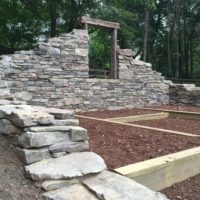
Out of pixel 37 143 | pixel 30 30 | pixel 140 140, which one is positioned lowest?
pixel 140 140

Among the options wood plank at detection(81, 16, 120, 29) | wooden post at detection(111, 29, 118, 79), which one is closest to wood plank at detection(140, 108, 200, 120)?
wooden post at detection(111, 29, 118, 79)

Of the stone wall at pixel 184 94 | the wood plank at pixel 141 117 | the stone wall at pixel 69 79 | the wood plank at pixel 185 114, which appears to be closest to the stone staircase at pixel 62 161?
the wood plank at pixel 141 117

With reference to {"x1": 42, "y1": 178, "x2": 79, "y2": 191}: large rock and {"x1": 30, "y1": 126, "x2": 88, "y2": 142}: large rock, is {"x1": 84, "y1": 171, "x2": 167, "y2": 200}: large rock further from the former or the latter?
{"x1": 30, "y1": 126, "x2": 88, "y2": 142}: large rock

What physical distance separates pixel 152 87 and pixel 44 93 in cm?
409

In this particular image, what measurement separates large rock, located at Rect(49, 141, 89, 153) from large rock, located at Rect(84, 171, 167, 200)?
420 millimetres

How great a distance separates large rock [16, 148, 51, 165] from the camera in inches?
106

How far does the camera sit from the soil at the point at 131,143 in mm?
3584

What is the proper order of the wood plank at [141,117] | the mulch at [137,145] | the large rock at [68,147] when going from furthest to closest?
the wood plank at [141,117]
the mulch at [137,145]
the large rock at [68,147]

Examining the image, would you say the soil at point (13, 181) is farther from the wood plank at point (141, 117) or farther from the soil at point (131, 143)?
the wood plank at point (141, 117)

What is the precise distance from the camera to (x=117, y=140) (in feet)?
14.6

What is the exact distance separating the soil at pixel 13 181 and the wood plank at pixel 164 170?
2.79 ft

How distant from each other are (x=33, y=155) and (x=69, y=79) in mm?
5607

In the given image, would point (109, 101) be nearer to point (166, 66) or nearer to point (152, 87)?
point (152, 87)

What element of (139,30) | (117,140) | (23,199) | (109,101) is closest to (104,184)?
(23,199)
